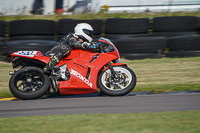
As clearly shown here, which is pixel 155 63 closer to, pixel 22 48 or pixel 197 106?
pixel 22 48

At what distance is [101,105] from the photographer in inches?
191

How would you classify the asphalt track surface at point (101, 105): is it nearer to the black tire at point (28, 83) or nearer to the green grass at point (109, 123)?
the black tire at point (28, 83)

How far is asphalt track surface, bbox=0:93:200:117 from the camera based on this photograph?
177 inches

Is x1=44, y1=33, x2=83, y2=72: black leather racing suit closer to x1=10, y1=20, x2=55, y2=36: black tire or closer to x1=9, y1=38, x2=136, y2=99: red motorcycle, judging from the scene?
x1=9, y1=38, x2=136, y2=99: red motorcycle

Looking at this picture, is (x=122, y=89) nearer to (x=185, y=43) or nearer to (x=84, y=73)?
(x=84, y=73)

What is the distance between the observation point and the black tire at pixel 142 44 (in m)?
10.0

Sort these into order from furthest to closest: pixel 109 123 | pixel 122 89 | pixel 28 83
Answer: pixel 28 83 → pixel 122 89 → pixel 109 123

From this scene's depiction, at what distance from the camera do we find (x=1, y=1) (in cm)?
1574

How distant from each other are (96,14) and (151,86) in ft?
25.4

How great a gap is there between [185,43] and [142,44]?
1.43 meters

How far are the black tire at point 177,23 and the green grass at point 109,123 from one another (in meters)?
7.36

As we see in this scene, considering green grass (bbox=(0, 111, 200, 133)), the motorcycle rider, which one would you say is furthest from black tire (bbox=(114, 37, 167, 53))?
green grass (bbox=(0, 111, 200, 133))

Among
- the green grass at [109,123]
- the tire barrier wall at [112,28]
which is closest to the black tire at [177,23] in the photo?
the tire barrier wall at [112,28]

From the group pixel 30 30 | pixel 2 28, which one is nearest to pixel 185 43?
pixel 30 30
